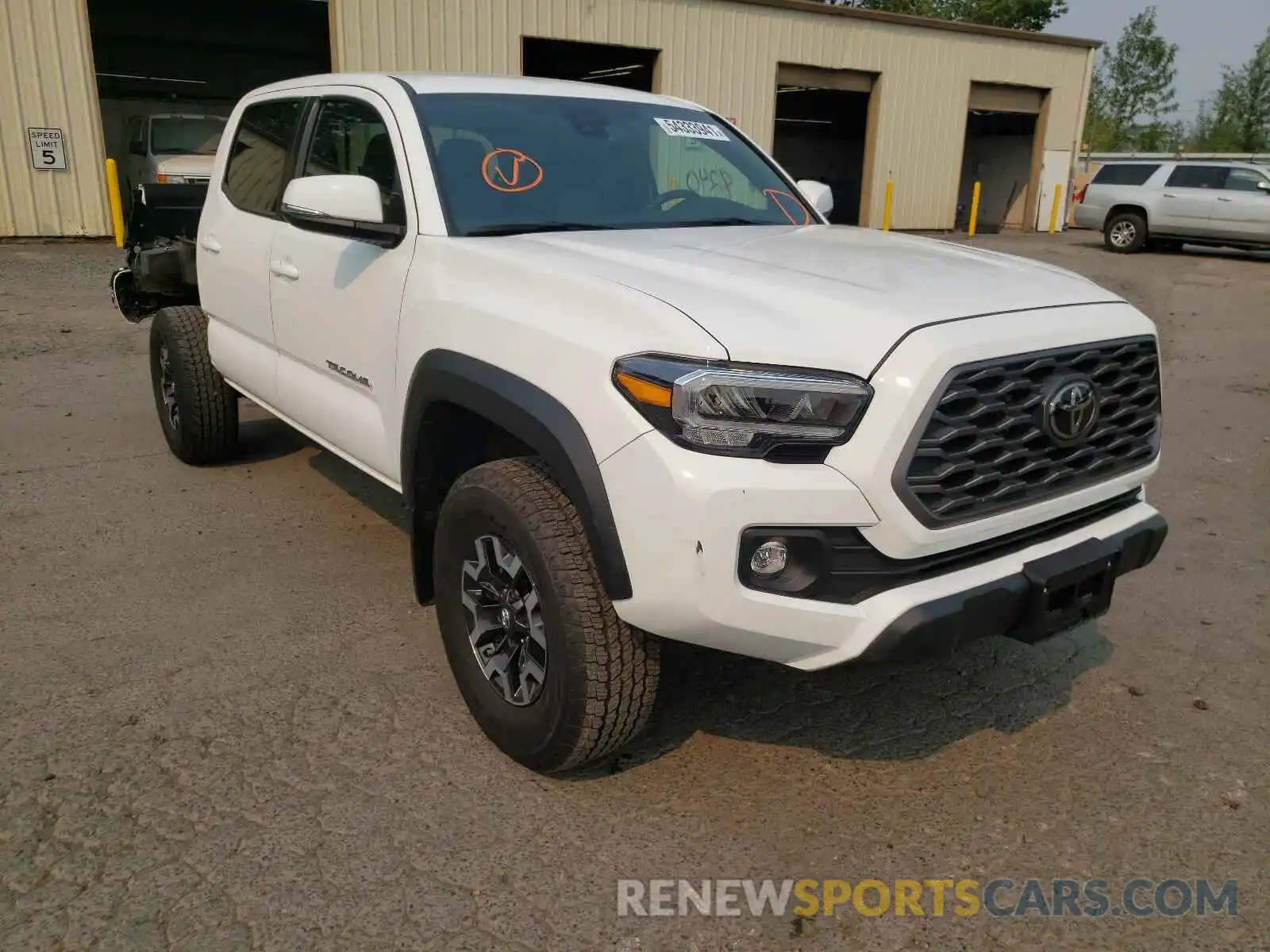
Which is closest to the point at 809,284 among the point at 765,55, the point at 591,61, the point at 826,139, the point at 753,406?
the point at 753,406

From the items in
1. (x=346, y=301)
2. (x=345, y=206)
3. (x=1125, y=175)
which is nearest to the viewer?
(x=345, y=206)

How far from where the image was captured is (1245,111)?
56.0 m

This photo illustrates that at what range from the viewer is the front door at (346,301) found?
3.33 m

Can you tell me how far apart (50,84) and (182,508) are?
11.9 metres

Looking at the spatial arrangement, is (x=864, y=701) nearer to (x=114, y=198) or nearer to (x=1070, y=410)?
(x=1070, y=410)

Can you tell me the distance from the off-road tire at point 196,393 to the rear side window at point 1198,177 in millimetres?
18553

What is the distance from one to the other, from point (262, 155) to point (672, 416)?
3.22 meters

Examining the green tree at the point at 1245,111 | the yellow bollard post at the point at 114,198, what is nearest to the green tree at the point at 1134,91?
the green tree at the point at 1245,111

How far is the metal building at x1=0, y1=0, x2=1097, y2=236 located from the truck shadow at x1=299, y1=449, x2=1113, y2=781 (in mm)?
14161

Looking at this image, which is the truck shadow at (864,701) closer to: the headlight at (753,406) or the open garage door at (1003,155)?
the headlight at (753,406)

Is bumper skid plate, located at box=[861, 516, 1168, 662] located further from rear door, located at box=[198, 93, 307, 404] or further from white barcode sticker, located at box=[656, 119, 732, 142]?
rear door, located at box=[198, 93, 307, 404]

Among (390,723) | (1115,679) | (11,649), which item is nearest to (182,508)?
(11,649)

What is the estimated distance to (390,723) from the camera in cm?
304

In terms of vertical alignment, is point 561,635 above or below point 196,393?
above
